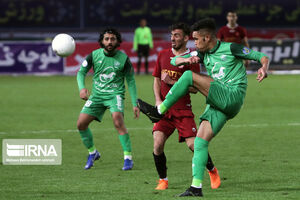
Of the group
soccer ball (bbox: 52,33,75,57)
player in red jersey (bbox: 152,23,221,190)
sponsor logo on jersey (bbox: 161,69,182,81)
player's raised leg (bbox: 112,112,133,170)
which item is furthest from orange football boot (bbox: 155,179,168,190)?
soccer ball (bbox: 52,33,75,57)

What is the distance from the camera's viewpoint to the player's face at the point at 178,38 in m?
8.34

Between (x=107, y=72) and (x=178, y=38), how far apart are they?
1.84 meters

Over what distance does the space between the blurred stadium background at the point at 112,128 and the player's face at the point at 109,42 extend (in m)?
1.66

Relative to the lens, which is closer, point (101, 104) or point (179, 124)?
point (179, 124)

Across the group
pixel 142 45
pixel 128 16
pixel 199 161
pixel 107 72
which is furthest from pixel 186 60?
pixel 128 16

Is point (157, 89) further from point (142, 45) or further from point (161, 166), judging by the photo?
point (142, 45)

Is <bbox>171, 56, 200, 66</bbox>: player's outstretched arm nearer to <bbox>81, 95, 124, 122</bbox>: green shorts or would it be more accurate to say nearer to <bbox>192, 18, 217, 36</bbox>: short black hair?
<bbox>192, 18, 217, 36</bbox>: short black hair

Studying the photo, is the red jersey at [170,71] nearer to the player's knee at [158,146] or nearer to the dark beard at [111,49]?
the player's knee at [158,146]

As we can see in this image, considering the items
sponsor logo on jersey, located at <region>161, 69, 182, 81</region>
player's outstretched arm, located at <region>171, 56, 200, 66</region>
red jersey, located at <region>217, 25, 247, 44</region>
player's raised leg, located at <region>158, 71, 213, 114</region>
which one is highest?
player's outstretched arm, located at <region>171, 56, 200, 66</region>

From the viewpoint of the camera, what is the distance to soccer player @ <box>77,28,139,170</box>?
9812mm

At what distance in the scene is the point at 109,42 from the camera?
9758 mm

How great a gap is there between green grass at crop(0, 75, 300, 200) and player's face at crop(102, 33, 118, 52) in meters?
1.66

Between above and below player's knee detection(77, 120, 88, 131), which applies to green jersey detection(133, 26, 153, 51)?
Result: below

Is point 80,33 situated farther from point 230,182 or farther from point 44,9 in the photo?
point 230,182
